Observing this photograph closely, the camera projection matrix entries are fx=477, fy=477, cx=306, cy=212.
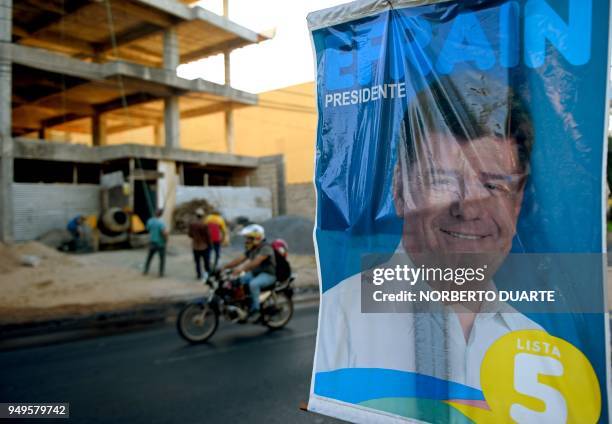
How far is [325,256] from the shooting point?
97.5 inches

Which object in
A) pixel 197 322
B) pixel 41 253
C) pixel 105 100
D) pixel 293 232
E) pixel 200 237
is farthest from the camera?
pixel 105 100

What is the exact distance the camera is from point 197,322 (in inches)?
269

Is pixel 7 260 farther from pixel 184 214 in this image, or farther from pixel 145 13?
pixel 145 13

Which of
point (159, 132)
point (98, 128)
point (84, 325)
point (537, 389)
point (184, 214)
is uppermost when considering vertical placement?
point (159, 132)

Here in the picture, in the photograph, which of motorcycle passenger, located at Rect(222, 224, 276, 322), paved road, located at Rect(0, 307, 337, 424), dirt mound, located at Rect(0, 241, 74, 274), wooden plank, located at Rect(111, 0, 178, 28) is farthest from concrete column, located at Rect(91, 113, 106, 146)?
motorcycle passenger, located at Rect(222, 224, 276, 322)

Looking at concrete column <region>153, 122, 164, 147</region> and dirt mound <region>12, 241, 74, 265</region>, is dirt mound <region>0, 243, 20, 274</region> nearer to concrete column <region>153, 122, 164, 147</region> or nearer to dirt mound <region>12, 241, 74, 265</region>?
dirt mound <region>12, 241, 74, 265</region>

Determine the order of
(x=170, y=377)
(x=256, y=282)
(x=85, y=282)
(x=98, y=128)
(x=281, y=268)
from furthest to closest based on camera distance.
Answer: (x=98, y=128) < (x=85, y=282) < (x=281, y=268) < (x=256, y=282) < (x=170, y=377)

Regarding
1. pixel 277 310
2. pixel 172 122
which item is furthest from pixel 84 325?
pixel 172 122

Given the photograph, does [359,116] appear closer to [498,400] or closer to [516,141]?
[516,141]

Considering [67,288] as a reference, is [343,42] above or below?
above

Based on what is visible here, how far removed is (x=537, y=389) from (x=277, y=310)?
18.8 ft

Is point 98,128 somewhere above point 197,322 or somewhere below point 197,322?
above

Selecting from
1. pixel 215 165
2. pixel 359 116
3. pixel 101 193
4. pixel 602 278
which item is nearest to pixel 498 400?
pixel 602 278

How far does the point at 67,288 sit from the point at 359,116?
11.1m
